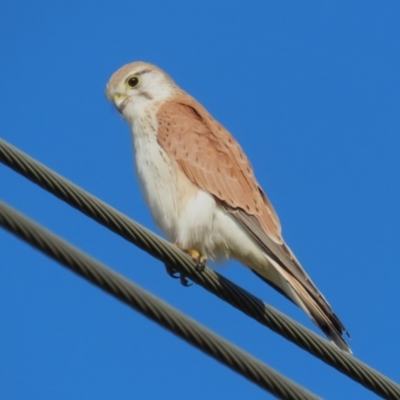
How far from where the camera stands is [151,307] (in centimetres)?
274

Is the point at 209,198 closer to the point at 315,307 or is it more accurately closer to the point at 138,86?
the point at 315,307

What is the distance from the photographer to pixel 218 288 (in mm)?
3561

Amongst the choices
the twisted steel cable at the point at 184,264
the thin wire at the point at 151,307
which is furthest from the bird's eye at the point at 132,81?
the thin wire at the point at 151,307

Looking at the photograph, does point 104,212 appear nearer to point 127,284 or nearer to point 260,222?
point 127,284

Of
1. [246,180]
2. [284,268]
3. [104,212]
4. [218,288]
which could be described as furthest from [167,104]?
[104,212]

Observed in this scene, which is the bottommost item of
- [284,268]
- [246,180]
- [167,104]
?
[284,268]

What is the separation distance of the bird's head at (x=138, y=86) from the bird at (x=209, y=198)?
7.6 inches

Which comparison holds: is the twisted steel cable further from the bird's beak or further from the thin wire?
the bird's beak

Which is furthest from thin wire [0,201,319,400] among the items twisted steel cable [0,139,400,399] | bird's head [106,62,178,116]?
bird's head [106,62,178,116]

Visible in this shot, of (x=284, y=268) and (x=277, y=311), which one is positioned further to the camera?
(x=284, y=268)

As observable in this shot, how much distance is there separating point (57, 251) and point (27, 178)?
43cm

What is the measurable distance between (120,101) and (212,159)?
3.22ft

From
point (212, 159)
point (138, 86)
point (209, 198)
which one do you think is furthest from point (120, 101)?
point (209, 198)

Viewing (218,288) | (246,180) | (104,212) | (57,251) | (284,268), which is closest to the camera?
(57,251)
